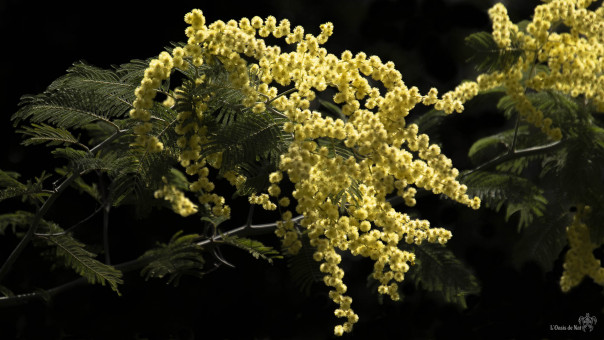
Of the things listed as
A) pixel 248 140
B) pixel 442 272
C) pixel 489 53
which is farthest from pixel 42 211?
pixel 489 53

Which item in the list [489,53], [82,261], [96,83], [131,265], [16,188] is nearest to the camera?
[96,83]

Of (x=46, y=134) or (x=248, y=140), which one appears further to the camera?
(x=46, y=134)

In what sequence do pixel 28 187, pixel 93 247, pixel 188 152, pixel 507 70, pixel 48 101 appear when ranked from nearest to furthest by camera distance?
pixel 188 152 < pixel 48 101 < pixel 28 187 < pixel 507 70 < pixel 93 247

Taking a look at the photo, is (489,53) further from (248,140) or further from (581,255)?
(581,255)

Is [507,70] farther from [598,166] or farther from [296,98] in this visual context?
[296,98]

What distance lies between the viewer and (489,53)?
302cm

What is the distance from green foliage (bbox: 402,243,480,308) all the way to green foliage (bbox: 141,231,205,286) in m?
→ 1.05

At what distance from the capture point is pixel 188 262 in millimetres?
2949

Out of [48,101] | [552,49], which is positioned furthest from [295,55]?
[552,49]

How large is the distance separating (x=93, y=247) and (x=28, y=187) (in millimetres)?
1181

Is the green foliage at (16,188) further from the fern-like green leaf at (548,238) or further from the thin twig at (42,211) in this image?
the fern-like green leaf at (548,238)

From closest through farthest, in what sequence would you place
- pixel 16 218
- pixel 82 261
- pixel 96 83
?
pixel 96 83, pixel 82 261, pixel 16 218

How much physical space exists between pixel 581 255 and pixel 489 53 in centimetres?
140

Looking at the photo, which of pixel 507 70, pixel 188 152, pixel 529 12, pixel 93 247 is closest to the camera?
pixel 188 152
